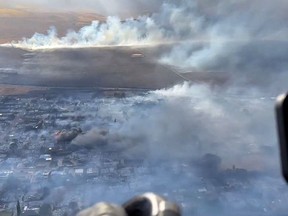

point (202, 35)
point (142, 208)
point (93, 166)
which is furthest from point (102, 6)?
point (142, 208)

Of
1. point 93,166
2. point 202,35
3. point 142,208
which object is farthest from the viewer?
point 202,35

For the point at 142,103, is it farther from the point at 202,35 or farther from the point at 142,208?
the point at 142,208

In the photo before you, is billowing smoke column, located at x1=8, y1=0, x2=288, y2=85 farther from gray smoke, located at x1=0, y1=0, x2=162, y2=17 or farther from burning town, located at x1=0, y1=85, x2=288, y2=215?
burning town, located at x1=0, y1=85, x2=288, y2=215

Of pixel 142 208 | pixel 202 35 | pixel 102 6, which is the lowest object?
pixel 142 208

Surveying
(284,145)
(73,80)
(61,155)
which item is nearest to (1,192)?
(61,155)

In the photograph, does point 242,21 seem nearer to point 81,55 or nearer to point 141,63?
point 141,63

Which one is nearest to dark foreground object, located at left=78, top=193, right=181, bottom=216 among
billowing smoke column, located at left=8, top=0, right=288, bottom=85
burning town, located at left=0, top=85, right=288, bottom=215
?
burning town, located at left=0, top=85, right=288, bottom=215

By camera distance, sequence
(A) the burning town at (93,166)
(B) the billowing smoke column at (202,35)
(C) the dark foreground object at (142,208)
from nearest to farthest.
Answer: (C) the dark foreground object at (142,208) → (A) the burning town at (93,166) → (B) the billowing smoke column at (202,35)

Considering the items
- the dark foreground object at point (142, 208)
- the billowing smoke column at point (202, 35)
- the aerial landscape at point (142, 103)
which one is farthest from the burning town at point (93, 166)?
the dark foreground object at point (142, 208)

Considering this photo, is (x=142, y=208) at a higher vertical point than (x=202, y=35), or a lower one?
lower

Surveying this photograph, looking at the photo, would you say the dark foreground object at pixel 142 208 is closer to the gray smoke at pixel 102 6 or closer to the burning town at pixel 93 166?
the burning town at pixel 93 166
